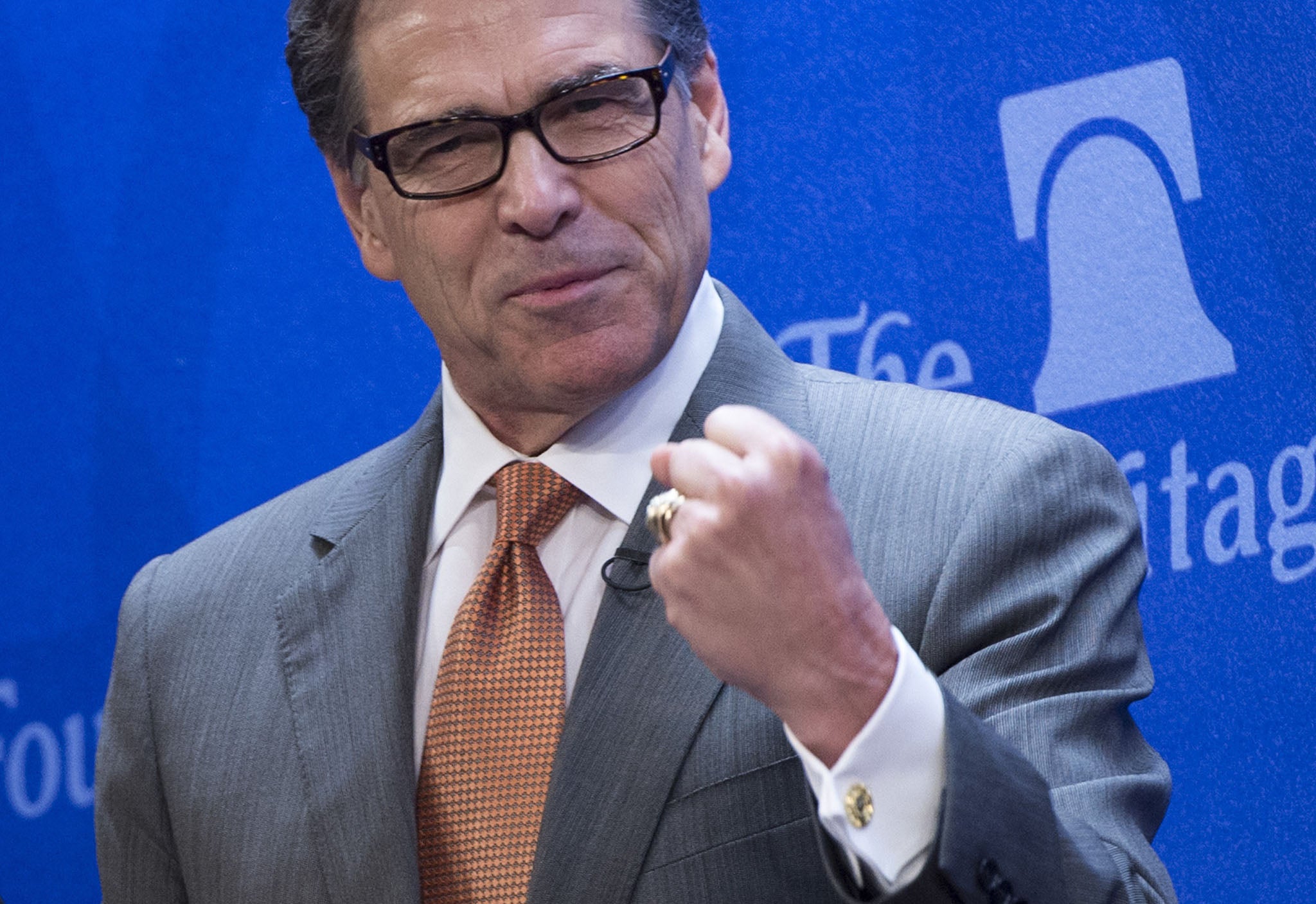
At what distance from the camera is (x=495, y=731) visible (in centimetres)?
165

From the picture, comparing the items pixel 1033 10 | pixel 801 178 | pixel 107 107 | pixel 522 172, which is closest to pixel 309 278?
pixel 107 107

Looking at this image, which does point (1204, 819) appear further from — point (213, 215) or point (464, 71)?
point (213, 215)

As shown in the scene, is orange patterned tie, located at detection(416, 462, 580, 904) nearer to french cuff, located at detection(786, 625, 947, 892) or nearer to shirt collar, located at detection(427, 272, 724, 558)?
shirt collar, located at detection(427, 272, 724, 558)

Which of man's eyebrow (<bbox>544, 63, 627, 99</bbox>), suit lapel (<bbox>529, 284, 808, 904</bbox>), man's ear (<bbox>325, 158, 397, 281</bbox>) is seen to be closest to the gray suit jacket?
suit lapel (<bbox>529, 284, 808, 904</bbox>)

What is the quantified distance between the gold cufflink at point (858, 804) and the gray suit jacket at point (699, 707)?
18 millimetres

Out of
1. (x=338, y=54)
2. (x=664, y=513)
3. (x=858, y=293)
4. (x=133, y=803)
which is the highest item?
(x=338, y=54)

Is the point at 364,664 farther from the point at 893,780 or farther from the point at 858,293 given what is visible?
the point at 858,293

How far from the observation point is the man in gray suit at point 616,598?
121 cm

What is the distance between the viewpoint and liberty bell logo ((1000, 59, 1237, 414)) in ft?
7.20

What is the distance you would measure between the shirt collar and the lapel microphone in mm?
86

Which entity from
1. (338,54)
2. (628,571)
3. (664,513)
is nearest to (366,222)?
(338,54)

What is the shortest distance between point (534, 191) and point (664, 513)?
60cm

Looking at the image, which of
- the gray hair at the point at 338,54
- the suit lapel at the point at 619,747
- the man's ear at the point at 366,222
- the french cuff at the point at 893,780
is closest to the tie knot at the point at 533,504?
the suit lapel at the point at 619,747

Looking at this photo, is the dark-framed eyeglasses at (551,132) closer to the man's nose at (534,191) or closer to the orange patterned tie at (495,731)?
the man's nose at (534,191)
